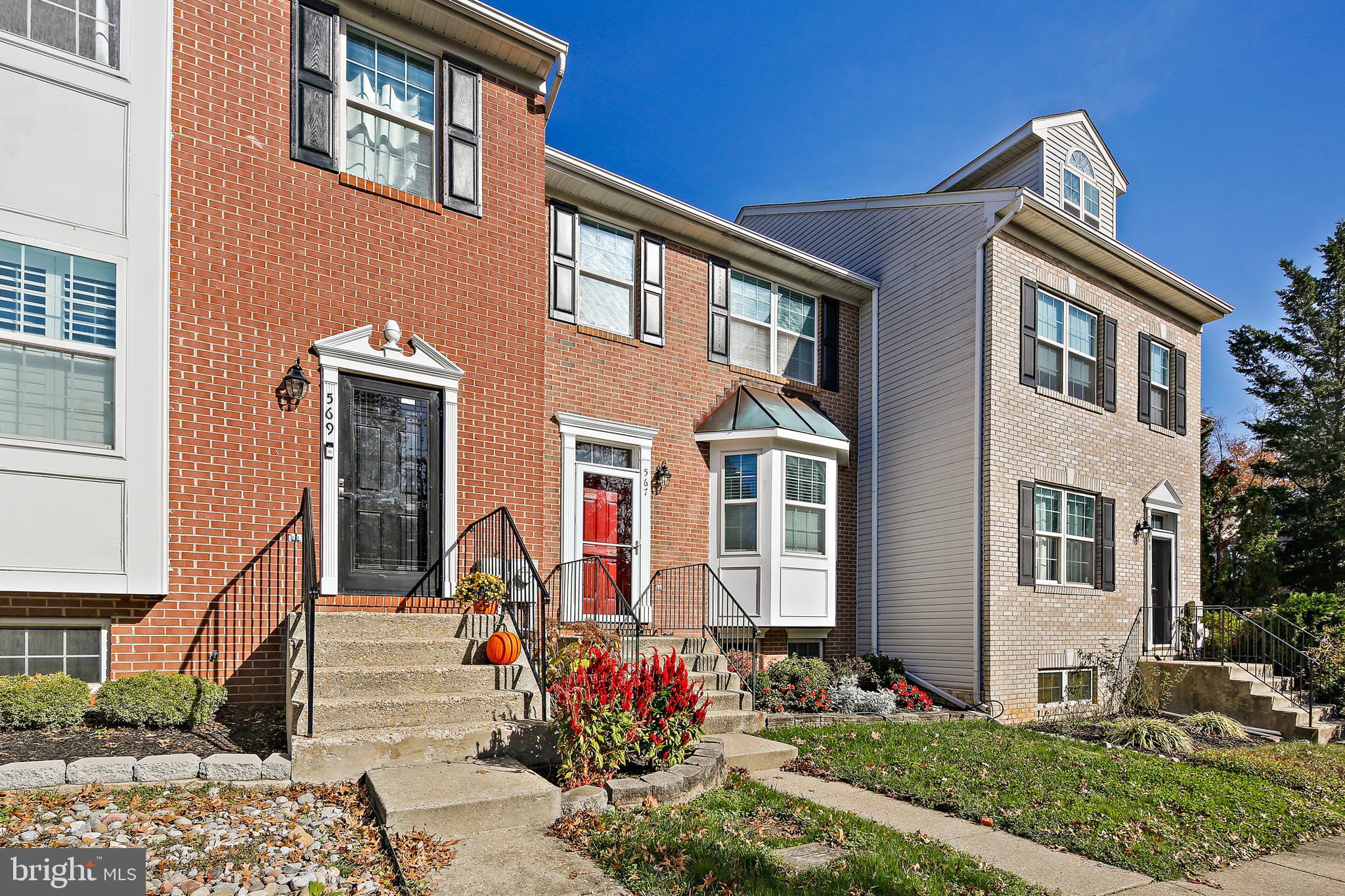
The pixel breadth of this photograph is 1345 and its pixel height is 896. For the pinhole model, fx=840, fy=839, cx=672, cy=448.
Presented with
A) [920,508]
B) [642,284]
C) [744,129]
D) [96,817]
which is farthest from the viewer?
[744,129]

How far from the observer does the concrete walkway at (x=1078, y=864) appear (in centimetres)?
480

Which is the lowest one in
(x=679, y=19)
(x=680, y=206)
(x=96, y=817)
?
(x=96, y=817)

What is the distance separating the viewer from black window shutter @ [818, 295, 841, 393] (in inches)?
508

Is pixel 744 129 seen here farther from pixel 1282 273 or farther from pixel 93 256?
pixel 93 256

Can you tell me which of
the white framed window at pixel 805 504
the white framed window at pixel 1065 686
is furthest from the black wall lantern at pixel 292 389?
the white framed window at pixel 1065 686

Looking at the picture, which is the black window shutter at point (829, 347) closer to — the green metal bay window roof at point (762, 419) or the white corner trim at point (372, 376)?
the green metal bay window roof at point (762, 419)

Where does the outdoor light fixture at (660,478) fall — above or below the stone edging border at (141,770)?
above

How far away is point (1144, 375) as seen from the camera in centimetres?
1412

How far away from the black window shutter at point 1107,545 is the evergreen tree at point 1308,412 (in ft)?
25.1

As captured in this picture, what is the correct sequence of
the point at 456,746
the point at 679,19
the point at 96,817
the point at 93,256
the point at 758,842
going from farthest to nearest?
the point at 679,19 < the point at 93,256 < the point at 456,746 < the point at 758,842 < the point at 96,817

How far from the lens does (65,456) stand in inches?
243

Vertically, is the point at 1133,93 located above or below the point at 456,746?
above

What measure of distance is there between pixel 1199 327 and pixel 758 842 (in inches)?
581

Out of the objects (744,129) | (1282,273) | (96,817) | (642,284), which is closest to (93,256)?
(96,817)
